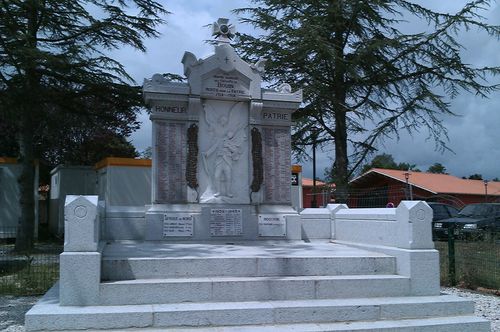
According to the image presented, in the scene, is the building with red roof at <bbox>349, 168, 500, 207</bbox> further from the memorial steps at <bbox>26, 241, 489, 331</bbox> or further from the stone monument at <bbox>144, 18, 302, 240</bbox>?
the memorial steps at <bbox>26, 241, 489, 331</bbox>

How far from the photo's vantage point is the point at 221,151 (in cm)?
1066

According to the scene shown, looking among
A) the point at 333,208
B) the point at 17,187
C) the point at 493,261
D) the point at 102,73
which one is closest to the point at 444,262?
the point at 493,261

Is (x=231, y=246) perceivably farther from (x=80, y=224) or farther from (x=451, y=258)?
(x=451, y=258)

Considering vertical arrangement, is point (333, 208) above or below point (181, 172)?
below

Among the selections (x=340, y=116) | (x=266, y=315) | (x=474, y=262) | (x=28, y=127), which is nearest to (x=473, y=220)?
(x=340, y=116)

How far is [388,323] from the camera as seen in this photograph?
7.00 m

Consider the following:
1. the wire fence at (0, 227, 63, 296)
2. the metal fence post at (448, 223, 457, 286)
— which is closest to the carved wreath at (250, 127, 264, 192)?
the metal fence post at (448, 223, 457, 286)

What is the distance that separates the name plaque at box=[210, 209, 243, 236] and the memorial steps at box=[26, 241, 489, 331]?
2.08 metres

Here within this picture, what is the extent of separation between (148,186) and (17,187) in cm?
570

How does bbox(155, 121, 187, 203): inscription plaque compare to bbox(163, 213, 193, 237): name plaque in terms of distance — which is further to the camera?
bbox(155, 121, 187, 203): inscription plaque

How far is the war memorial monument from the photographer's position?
6.75m

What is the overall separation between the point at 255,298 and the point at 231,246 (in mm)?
2255

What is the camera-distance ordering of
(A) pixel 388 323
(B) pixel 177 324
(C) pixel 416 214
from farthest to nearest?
(C) pixel 416 214, (A) pixel 388 323, (B) pixel 177 324

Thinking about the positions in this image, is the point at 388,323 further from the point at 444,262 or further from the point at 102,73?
the point at 102,73
